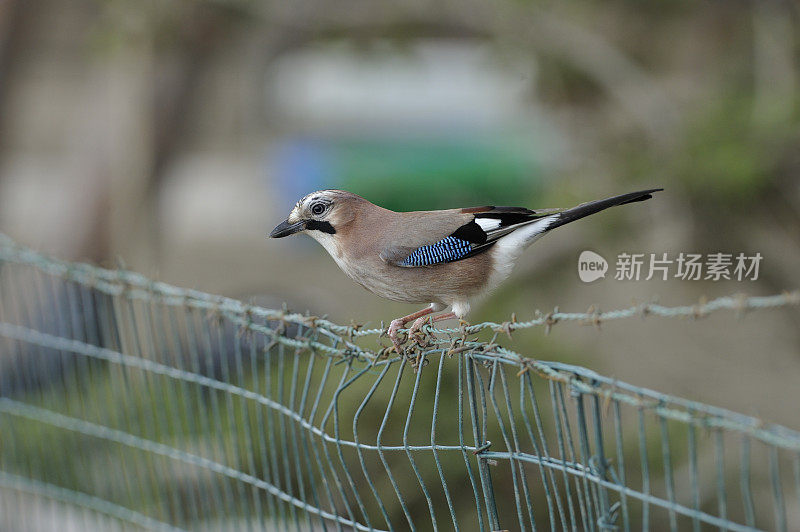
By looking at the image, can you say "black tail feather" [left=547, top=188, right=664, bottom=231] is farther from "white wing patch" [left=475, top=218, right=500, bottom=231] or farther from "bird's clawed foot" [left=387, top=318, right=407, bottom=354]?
"bird's clawed foot" [left=387, top=318, right=407, bottom=354]

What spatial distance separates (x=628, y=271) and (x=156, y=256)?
4.90 m

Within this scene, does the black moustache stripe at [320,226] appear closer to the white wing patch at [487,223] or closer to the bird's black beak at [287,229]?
the bird's black beak at [287,229]

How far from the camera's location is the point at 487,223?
155cm

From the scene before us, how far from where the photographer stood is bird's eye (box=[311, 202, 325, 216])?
1583 millimetres

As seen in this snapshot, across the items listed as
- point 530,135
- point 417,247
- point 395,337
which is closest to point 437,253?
point 417,247

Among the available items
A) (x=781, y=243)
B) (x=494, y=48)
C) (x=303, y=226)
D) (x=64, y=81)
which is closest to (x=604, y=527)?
(x=303, y=226)

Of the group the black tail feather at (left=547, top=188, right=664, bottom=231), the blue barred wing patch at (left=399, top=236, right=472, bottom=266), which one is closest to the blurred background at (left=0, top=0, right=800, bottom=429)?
the blue barred wing patch at (left=399, top=236, right=472, bottom=266)

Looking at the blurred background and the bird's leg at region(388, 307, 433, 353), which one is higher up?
the blurred background

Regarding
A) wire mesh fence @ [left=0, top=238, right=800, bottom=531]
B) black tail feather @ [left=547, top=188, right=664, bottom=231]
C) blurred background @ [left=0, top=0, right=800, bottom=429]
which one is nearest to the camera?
black tail feather @ [left=547, top=188, right=664, bottom=231]

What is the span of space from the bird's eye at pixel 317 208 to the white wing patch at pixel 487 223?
26cm

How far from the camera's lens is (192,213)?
35.2 ft

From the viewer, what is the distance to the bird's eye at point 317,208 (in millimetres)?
1583

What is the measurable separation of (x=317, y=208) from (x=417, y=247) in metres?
0.18

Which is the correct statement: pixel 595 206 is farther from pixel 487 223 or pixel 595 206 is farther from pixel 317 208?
pixel 317 208
